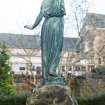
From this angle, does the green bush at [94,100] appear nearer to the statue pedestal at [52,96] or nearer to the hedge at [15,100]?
the hedge at [15,100]

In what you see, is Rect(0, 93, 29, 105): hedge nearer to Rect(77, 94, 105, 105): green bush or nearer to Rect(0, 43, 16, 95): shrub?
Rect(77, 94, 105, 105): green bush

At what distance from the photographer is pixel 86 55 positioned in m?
41.4

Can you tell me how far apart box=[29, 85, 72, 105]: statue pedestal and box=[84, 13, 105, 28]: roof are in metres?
29.8

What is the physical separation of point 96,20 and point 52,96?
45.5 m

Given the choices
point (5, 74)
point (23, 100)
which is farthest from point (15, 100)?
point (5, 74)

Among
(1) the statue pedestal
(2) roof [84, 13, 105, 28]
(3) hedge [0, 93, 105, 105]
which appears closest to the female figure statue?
(1) the statue pedestal

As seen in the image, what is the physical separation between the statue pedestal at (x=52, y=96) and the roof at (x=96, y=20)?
29806mm

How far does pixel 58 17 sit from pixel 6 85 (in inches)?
594

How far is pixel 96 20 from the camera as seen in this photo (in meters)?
55.8

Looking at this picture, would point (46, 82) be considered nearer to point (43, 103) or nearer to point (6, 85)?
point (43, 103)

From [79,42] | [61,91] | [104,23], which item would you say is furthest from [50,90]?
[104,23]

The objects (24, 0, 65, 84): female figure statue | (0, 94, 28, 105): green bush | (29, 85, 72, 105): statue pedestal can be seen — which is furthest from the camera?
(0, 94, 28, 105): green bush

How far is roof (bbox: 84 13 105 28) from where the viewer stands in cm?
4200

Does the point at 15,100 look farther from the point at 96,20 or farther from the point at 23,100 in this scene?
→ the point at 96,20
